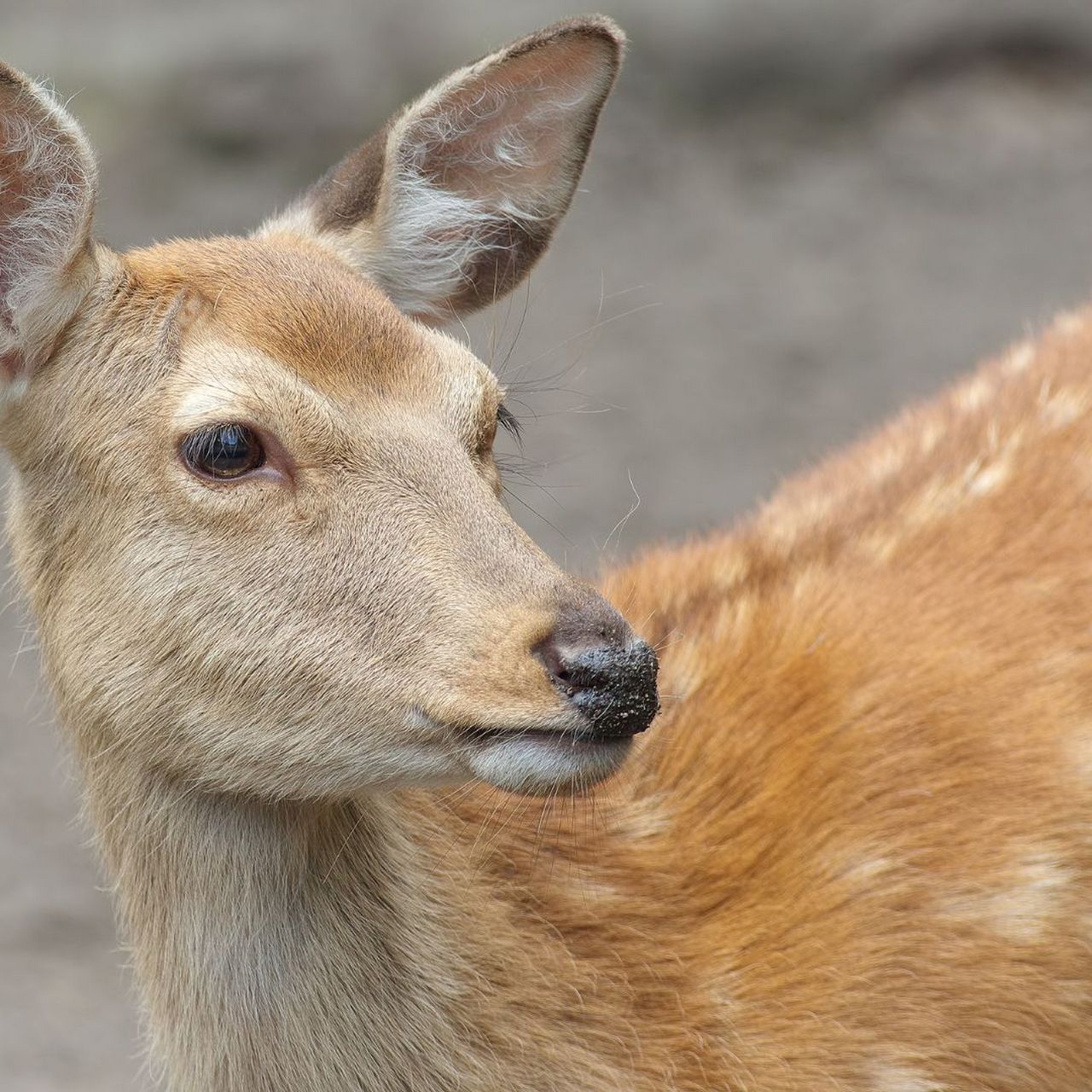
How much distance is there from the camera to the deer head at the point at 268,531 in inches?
110

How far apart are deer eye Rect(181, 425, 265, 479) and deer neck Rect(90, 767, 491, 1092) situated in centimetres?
62

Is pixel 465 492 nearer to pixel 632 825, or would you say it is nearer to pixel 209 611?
pixel 209 611

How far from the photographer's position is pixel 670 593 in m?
4.20

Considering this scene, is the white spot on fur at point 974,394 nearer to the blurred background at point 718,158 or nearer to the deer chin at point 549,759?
the deer chin at point 549,759

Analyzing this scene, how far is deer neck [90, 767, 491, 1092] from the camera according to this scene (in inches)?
128

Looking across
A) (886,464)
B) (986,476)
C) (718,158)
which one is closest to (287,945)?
(986,476)

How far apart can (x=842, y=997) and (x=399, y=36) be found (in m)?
7.55

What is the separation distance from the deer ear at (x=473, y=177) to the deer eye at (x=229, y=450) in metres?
0.89

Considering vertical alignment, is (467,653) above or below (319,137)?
above

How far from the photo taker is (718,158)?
395 inches

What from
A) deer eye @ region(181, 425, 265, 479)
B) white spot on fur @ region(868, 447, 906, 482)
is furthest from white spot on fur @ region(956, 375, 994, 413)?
deer eye @ region(181, 425, 265, 479)

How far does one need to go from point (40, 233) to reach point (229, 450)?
66 cm

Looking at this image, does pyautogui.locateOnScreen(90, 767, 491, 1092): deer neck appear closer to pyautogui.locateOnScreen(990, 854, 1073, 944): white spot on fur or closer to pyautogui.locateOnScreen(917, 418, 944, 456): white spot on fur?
pyautogui.locateOnScreen(990, 854, 1073, 944): white spot on fur

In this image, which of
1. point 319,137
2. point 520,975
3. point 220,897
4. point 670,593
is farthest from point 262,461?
point 319,137
